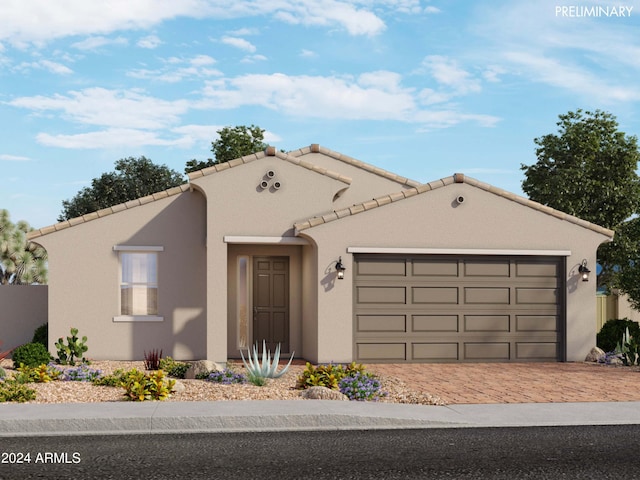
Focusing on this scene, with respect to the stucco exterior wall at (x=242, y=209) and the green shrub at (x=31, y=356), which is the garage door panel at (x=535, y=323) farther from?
the green shrub at (x=31, y=356)

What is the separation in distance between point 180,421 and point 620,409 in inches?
242

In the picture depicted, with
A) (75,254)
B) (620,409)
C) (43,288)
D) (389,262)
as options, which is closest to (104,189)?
(43,288)

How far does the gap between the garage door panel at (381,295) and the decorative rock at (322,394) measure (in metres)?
5.75

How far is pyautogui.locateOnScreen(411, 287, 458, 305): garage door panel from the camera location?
18.2 metres

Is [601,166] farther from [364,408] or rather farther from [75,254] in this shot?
[364,408]

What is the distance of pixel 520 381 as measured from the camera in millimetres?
14859

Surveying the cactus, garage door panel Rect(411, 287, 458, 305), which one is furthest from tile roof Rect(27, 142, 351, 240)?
garage door panel Rect(411, 287, 458, 305)

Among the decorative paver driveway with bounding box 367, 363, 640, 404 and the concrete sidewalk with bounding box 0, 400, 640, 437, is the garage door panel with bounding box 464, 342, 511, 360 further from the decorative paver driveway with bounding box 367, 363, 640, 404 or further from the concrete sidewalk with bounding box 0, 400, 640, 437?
the concrete sidewalk with bounding box 0, 400, 640, 437

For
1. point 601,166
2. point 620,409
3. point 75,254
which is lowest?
point 620,409

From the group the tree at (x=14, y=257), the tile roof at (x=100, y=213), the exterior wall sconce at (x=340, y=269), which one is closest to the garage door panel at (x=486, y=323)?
the exterior wall sconce at (x=340, y=269)

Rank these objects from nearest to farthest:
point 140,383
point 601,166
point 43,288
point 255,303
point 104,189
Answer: point 140,383, point 255,303, point 43,288, point 601,166, point 104,189

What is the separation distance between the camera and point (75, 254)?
61.1 ft

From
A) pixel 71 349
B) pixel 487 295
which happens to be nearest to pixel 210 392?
pixel 71 349

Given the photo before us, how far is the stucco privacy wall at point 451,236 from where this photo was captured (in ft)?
57.8
